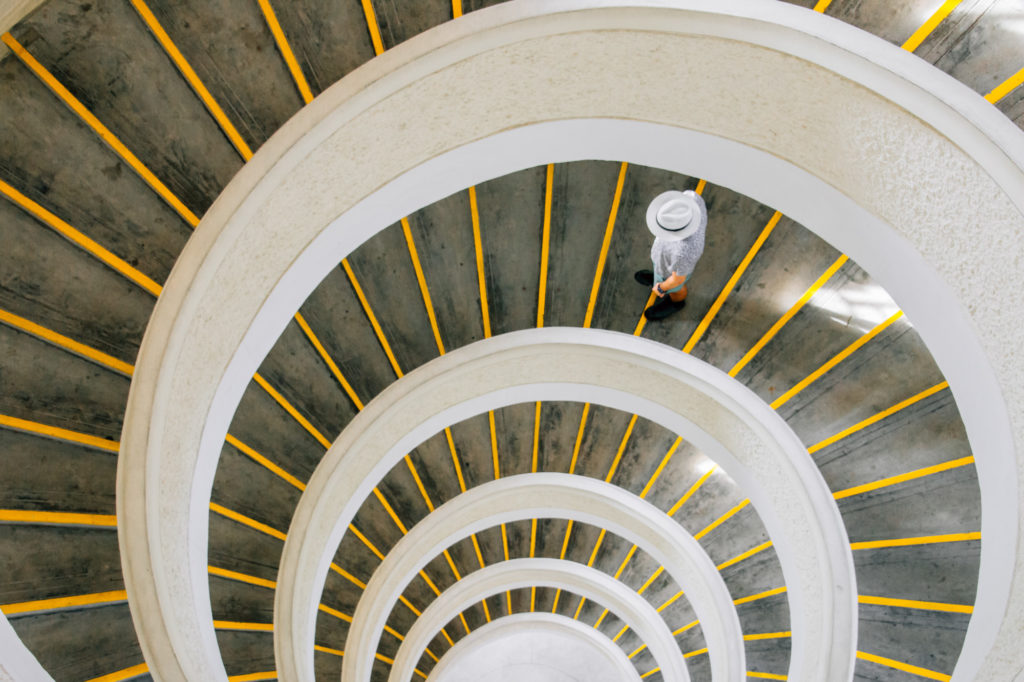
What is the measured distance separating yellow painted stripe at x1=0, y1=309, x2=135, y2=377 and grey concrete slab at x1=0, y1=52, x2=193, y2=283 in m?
0.55

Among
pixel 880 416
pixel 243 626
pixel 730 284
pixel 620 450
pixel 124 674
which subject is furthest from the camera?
pixel 620 450

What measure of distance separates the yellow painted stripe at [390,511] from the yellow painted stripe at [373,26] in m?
5.13

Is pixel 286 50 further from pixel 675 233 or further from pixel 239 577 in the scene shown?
pixel 239 577

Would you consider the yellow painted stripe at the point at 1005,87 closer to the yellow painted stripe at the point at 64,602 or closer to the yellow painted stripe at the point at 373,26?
the yellow painted stripe at the point at 373,26

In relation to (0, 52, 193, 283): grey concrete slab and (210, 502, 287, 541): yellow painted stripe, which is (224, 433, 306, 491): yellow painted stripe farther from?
(0, 52, 193, 283): grey concrete slab

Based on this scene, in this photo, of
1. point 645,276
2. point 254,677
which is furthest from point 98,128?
point 254,677

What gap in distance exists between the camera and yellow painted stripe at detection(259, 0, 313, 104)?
10.1 feet

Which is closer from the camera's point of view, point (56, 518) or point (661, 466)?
point (56, 518)

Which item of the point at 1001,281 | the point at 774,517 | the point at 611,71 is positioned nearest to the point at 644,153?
the point at 611,71

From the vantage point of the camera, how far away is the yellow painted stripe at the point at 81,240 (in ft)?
9.47

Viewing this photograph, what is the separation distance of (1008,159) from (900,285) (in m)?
1.00

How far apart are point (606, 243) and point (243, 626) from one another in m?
5.14

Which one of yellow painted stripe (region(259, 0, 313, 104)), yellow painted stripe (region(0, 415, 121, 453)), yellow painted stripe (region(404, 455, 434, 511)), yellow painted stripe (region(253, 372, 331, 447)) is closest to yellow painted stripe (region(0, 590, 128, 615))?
yellow painted stripe (region(0, 415, 121, 453))

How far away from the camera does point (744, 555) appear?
7.00 meters
